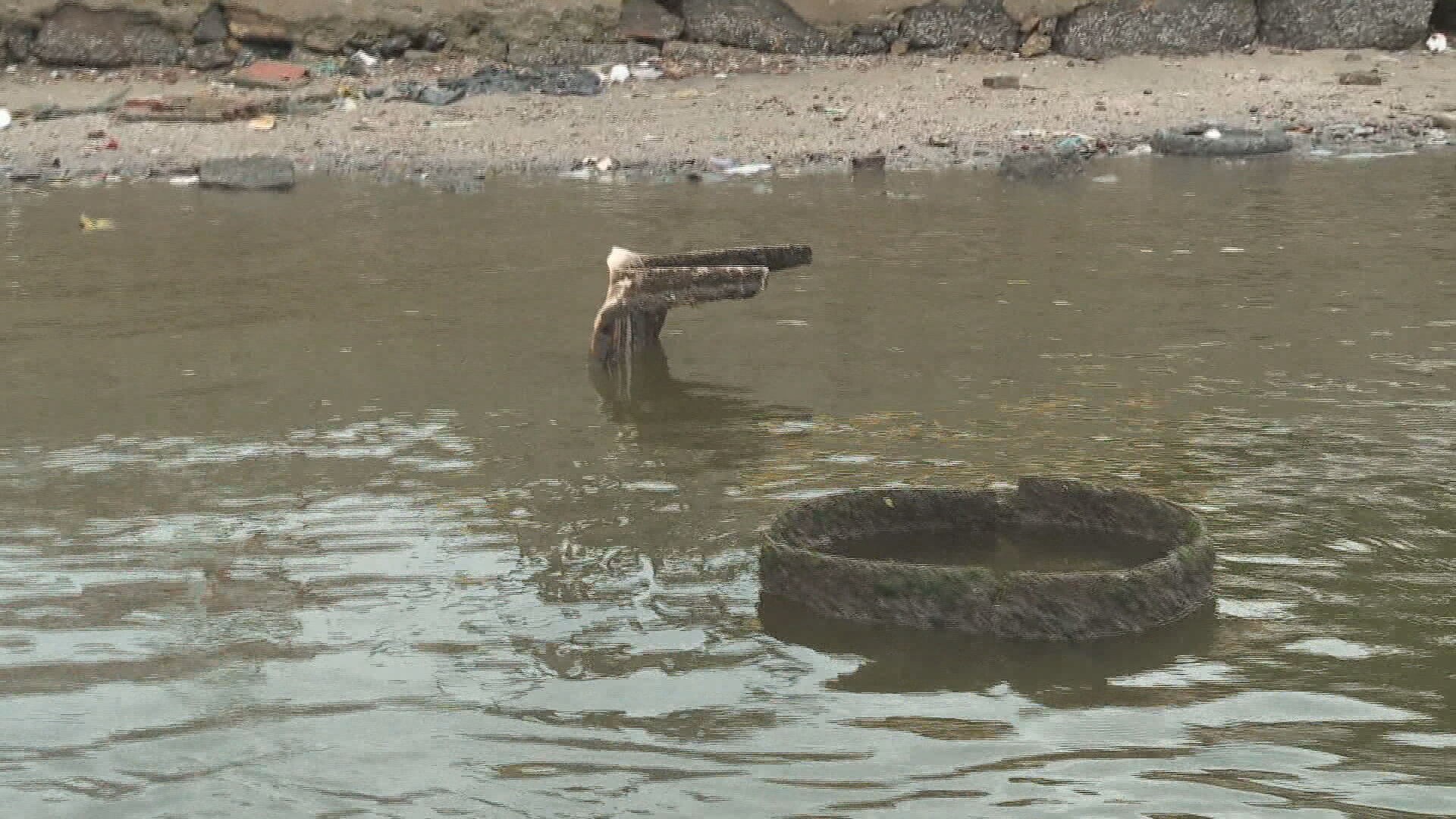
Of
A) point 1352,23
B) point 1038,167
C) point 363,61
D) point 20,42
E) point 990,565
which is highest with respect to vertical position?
point 1352,23

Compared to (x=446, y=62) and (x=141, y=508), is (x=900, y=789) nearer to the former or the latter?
(x=141, y=508)

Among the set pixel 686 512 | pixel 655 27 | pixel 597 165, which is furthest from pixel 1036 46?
pixel 686 512

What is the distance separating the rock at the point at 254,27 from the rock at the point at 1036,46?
5.63m

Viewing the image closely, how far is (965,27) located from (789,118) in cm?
227

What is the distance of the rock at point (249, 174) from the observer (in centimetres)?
1123

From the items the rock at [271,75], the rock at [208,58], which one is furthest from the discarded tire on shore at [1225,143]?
the rock at [208,58]

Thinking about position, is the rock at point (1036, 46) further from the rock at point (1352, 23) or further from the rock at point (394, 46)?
the rock at point (394, 46)

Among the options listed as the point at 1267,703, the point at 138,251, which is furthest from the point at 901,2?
the point at 1267,703

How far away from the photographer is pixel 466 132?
12242mm

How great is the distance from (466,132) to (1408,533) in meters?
8.78

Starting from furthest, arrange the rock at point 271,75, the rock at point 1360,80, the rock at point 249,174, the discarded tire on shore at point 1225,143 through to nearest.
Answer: the rock at point 271,75 < the rock at point 1360,80 < the discarded tire on shore at point 1225,143 < the rock at point 249,174

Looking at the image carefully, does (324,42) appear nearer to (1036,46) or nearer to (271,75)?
(271,75)

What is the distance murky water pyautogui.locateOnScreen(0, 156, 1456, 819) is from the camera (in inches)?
128

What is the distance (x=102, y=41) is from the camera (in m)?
13.8
